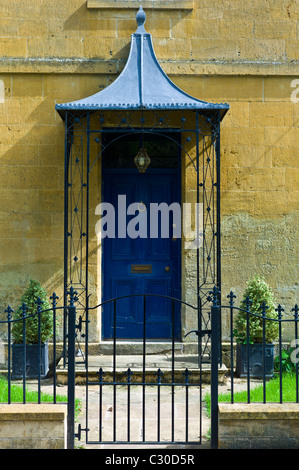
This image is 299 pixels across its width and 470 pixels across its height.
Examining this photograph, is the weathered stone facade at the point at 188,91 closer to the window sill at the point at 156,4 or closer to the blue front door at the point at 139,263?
the window sill at the point at 156,4

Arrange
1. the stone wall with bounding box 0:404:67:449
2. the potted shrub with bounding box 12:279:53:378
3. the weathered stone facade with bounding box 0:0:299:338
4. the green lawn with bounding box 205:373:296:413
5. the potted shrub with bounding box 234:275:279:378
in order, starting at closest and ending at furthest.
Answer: the stone wall with bounding box 0:404:67:449 → the green lawn with bounding box 205:373:296:413 → the potted shrub with bounding box 12:279:53:378 → the potted shrub with bounding box 234:275:279:378 → the weathered stone facade with bounding box 0:0:299:338

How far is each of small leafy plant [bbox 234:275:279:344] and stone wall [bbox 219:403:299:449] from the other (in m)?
2.60

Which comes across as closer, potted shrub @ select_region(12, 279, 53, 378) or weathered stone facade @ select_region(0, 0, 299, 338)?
potted shrub @ select_region(12, 279, 53, 378)

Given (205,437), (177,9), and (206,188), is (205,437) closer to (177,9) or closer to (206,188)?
(206,188)

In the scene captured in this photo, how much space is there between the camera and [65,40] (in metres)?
8.16

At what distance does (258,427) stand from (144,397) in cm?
97

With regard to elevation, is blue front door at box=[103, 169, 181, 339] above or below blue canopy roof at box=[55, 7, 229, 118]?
below

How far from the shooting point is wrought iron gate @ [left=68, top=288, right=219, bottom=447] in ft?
16.4

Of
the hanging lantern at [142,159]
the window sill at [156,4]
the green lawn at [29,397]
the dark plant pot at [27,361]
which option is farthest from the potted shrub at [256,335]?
the window sill at [156,4]

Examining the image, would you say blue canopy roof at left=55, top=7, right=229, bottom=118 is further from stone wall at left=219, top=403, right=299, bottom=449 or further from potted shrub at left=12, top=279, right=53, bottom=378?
stone wall at left=219, top=403, right=299, bottom=449

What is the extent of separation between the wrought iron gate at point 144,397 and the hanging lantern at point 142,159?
6.26 feet

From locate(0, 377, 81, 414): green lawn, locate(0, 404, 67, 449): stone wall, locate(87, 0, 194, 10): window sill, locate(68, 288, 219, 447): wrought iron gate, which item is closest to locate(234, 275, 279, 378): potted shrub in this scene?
locate(68, 288, 219, 447): wrought iron gate

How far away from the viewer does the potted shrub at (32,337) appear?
7.30 m
